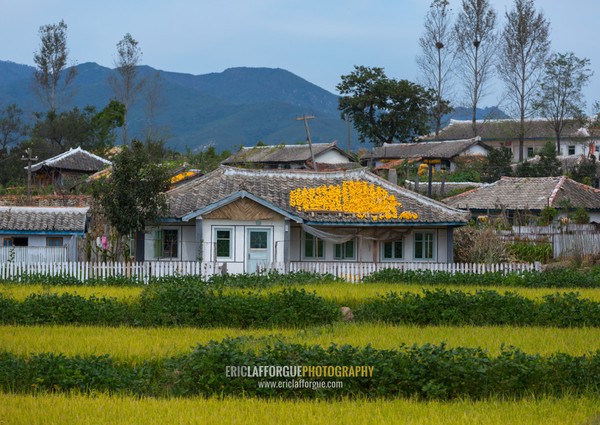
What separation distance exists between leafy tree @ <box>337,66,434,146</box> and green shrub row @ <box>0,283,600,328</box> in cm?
5315

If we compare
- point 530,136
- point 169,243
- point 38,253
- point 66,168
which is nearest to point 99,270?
point 169,243

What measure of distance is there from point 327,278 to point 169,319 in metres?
7.22

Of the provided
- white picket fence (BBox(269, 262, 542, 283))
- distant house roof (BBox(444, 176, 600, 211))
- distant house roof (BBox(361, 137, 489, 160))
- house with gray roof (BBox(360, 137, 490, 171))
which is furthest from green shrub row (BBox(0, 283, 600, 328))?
distant house roof (BBox(361, 137, 489, 160))

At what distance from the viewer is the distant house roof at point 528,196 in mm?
46375

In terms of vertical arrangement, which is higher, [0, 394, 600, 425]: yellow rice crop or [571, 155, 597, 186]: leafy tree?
[571, 155, 597, 186]: leafy tree

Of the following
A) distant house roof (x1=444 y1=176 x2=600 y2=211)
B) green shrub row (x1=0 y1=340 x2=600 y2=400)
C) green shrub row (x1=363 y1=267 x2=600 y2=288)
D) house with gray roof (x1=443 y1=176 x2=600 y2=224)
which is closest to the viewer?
green shrub row (x1=0 y1=340 x2=600 y2=400)

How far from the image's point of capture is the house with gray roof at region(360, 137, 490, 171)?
66875 millimetres

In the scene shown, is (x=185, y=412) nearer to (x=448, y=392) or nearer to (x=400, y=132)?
(x=448, y=392)

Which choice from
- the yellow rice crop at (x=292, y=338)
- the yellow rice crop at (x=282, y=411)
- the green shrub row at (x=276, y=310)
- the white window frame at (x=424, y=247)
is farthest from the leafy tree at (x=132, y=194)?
the yellow rice crop at (x=282, y=411)

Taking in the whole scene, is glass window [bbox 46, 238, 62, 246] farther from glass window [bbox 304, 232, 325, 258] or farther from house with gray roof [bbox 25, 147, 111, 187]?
house with gray roof [bbox 25, 147, 111, 187]

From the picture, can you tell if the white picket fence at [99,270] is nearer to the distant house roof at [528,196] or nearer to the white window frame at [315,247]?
the white window frame at [315,247]

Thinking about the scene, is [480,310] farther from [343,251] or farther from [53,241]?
[53,241]

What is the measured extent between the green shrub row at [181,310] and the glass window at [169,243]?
10658mm

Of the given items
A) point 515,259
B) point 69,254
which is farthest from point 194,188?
point 515,259
